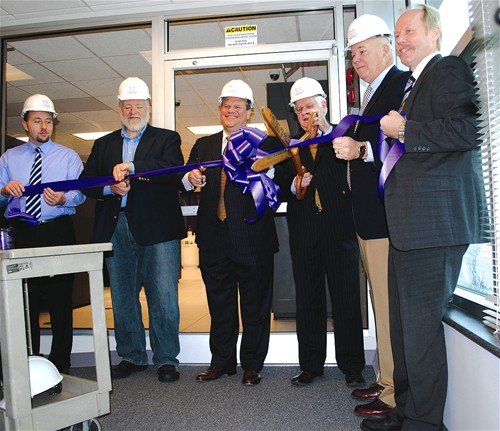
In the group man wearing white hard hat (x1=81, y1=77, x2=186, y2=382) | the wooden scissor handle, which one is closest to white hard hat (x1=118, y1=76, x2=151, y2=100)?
man wearing white hard hat (x1=81, y1=77, x2=186, y2=382)

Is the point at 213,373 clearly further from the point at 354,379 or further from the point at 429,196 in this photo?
the point at 429,196

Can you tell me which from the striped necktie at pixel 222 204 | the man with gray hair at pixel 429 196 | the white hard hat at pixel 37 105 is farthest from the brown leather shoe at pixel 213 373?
the white hard hat at pixel 37 105

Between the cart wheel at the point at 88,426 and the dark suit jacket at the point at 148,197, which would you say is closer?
the cart wheel at the point at 88,426

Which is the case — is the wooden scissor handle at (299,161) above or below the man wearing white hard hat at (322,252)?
above

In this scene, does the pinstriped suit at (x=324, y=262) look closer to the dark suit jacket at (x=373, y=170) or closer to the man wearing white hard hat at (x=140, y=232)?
the dark suit jacket at (x=373, y=170)

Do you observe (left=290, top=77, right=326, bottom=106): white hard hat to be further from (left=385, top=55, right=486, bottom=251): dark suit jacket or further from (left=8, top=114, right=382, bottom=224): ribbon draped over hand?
(left=385, top=55, right=486, bottom=251): dark suit jacket

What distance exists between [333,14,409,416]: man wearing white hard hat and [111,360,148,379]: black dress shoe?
159 cm

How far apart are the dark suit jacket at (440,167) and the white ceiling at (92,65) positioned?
2.14 m

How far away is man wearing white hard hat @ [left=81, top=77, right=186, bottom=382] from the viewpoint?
10.1ft

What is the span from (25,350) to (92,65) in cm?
525

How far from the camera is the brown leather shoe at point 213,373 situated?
116 inches

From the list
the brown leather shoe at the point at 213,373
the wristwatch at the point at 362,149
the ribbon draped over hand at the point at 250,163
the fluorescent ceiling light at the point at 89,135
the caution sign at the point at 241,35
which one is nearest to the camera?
the wristwatch at the point at 362,149

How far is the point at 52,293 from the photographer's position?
308 centimetres

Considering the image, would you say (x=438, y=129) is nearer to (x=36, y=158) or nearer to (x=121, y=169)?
(x=121, y=169)
